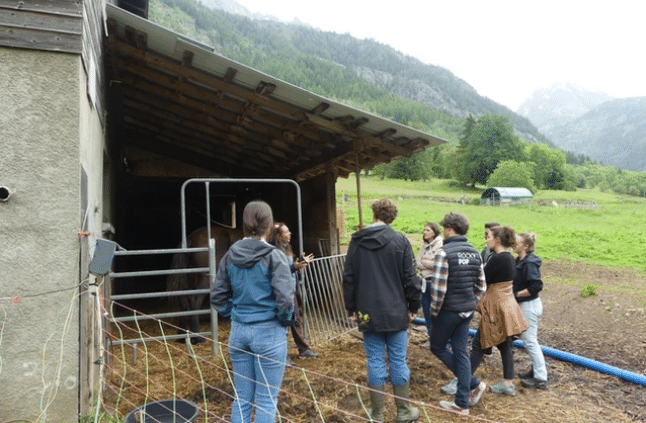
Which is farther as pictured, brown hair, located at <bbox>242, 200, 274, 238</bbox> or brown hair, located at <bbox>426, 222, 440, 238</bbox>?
brown hair, located at <bbox>426, 222, 440, 238</bbox>

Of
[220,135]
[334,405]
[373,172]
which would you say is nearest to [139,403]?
[334,405]

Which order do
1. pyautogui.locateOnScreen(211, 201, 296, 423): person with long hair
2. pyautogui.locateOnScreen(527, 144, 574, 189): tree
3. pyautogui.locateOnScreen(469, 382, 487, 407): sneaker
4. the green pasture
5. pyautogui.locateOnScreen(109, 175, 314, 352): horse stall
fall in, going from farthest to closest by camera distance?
pyautogui.locateOnScreen(527, 144, 574, 189): tree, the green pasture, pyautogui.locateOnScreen(109, 175, 314, 352): horse stall, pyautogui.locateOnScreen(469, 382, 487, 407): sneaker, pyautogui.locateOnScreen(211, 201, 296, 423): person with long hair

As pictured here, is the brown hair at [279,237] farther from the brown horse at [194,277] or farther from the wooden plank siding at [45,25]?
the wooden plank siding at [45,25]

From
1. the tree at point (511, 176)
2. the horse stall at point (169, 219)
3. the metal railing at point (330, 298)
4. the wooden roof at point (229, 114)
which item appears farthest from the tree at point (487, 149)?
the metal railing at point (330, 298)

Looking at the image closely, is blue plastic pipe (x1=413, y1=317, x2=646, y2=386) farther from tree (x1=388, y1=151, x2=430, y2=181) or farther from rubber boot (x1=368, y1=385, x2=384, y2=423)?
tree (x1=388, y1=151, x2=430, y2=181)

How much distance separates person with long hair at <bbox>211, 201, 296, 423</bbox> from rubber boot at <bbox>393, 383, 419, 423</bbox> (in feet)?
4.02

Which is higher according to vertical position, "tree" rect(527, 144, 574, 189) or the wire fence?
"tree" rect(527, 144, 574, 189)

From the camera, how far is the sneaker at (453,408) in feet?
13.0

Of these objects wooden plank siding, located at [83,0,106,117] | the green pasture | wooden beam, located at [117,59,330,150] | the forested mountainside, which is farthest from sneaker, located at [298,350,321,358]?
the forested mountainside

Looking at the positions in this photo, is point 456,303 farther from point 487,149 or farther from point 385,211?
point 487,149

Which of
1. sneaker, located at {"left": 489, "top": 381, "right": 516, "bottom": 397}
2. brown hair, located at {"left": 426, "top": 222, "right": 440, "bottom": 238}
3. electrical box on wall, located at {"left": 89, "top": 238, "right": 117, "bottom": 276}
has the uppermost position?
electrical box on wall, located at {"left": 89, "top": 238, "right": 117, "bottom": 276}

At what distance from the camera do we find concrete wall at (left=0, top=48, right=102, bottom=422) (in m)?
3.23

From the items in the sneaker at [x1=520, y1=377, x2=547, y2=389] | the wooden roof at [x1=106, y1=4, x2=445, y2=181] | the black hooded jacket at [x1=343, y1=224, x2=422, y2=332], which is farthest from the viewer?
the wooden roof at [x1=106, y1=4, x2=445, y2=181]

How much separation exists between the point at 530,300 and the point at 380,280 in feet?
6.74
